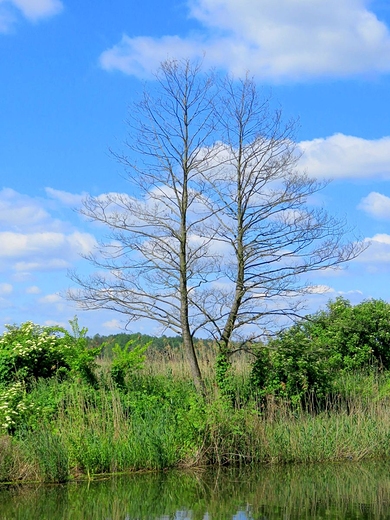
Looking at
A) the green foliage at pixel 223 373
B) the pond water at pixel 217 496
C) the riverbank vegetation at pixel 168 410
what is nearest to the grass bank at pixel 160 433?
the riverbank vegetation at pixel 168 410

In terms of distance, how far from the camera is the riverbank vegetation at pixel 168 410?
42.8 feet

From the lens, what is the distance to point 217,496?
11297 millimetres

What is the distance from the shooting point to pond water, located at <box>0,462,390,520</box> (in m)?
10.1

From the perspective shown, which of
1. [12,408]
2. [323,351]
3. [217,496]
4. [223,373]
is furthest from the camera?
[323,351]

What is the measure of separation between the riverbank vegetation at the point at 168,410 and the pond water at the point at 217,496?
0.44 meters

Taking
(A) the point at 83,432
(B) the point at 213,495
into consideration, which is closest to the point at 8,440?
(A) the point at 83,432

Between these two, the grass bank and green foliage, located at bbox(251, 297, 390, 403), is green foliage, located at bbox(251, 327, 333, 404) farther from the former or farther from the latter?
the grass bank

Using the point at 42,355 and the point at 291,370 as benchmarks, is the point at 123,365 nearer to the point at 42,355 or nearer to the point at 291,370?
the point at 42,355

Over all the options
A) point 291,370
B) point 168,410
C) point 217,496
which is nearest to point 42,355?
point 168,410

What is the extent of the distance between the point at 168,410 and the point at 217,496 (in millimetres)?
3589

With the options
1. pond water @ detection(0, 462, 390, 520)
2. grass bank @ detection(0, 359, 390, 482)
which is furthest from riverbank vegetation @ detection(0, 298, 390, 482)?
pond water @ detection(0, 462, 390, 520)

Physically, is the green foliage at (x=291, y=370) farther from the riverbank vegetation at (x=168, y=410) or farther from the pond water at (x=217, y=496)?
the pond water at (x=217, y=496)

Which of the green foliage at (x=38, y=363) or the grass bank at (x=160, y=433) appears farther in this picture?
the green foliage at (x=38, y=363)

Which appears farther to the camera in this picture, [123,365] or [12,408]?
[123,365]
